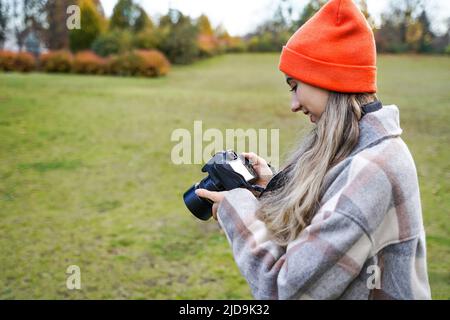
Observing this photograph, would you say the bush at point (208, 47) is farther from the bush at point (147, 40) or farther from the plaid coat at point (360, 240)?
the plaid coat at point (360, 240)

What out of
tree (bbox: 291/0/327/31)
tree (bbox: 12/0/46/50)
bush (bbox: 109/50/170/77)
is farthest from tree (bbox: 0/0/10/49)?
tree (bbox: 291/0/327/31)

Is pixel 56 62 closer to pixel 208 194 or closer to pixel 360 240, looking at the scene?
pixel 208 194

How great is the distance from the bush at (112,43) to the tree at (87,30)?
1508 mm

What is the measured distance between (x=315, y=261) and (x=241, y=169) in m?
0.59

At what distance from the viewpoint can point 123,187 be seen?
636 cm

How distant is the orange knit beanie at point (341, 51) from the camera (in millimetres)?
1488

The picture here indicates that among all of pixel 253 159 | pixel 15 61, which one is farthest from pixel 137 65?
pixel 253 159

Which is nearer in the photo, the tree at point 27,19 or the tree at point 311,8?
the tree at point 311,8

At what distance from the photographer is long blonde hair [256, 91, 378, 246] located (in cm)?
148

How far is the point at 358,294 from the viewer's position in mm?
1403

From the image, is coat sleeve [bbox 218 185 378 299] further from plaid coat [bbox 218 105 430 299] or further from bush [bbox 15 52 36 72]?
bush [bbox 15 52 36 72]
